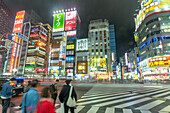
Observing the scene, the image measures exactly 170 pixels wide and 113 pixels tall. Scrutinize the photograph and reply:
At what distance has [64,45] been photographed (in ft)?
243

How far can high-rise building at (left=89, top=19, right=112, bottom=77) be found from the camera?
75.5 metres

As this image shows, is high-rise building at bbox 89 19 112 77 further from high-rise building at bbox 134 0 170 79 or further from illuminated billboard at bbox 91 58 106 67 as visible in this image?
high-rise building at bbox 134 0 170 79

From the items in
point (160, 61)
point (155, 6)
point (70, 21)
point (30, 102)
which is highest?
point (70, 21)

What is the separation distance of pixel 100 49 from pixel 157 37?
42152 millimetres

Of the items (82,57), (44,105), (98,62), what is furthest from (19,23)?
(44,105)

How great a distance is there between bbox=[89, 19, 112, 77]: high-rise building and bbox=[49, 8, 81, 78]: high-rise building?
1720 centimetres

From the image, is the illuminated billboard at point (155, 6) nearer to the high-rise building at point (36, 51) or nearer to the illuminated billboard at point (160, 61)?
the illuminated billboard at point (160, 61)

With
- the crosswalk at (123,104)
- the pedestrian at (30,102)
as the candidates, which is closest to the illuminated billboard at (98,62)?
the crosswalk at (123,104)

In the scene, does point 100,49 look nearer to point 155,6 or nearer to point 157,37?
point 157,37

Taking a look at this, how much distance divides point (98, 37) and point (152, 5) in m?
43.5

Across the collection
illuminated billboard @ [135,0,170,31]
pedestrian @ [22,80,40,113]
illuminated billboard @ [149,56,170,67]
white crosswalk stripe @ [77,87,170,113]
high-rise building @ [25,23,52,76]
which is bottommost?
white crosswalk stripe @ [77,87,170,113]

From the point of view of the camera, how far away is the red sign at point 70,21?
71.1 meters

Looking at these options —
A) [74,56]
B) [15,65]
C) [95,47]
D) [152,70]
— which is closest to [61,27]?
[74,56]

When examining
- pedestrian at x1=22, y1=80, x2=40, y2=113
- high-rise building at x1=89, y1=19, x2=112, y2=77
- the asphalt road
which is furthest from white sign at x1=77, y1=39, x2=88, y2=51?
pedestrian at x1=22, y1=80, x2=40, y2=113
